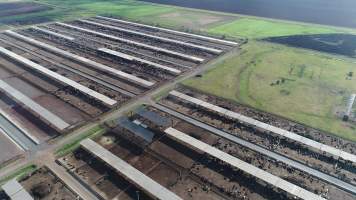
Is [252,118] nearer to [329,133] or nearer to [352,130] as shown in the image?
[329,133]

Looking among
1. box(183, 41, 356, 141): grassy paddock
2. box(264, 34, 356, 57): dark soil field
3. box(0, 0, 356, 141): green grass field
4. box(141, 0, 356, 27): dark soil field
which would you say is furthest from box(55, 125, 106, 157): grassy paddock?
box(141, 0, 356, 27): dark soil field

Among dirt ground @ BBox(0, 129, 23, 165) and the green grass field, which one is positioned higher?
the green grass field

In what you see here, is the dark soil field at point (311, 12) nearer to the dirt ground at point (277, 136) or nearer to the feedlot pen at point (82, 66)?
the feedlot pen at point (82, 66)

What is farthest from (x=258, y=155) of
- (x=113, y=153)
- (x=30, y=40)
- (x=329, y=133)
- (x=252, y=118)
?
(x=30, y=40)

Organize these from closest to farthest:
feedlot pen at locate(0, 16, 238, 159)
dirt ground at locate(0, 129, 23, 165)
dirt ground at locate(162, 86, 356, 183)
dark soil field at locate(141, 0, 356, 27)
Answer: dirt ground at locate(162, 86, 356, 183) → dirt ground at locate(0, 129, 23, 165) → feedlot pen at locate(0, 16, 238, 159) → dark soil field at locate(141, 0, 356, 27)

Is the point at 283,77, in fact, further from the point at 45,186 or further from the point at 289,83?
the point at 45,186

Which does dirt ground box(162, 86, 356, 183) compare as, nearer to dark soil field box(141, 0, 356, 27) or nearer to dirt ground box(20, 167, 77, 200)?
dirt ground box(20, 167, 77, 200)

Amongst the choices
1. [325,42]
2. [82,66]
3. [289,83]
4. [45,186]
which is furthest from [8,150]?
[325,42]
